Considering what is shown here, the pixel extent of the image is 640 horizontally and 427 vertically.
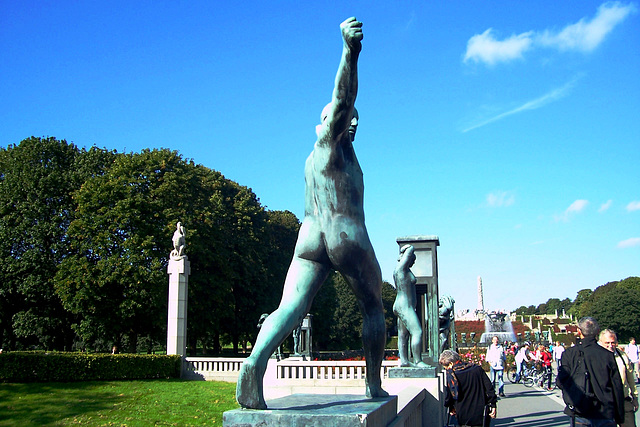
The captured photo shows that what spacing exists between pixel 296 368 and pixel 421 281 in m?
11.1

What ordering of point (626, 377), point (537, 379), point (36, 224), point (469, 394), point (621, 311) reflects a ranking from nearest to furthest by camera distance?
point (626, 377) → point (469, 394) → point (537, 379) → point (36, 224) → point (621, 311)

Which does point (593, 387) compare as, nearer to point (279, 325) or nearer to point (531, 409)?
point (279, 325)

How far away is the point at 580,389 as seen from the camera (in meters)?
5.97

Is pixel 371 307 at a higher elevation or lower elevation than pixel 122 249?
lower

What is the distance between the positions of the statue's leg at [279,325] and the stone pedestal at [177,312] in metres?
23.4

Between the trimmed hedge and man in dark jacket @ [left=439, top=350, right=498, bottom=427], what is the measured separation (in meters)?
19.0

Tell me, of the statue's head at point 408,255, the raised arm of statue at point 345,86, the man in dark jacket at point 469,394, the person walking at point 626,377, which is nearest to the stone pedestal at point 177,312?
the statue's head at point 408,255

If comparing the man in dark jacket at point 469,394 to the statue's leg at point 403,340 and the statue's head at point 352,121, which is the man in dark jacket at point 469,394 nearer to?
the statue's leg at point 403,340

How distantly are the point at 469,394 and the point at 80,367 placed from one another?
19445 millimetres

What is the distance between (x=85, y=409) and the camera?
1761cm

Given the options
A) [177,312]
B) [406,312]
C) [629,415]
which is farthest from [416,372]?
[177,312]

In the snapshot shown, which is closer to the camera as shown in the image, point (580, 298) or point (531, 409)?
point (531, 409)

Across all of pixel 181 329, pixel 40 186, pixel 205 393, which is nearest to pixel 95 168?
pixel 40 186

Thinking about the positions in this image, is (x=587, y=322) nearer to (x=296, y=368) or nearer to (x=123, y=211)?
(x=296, y=368)
